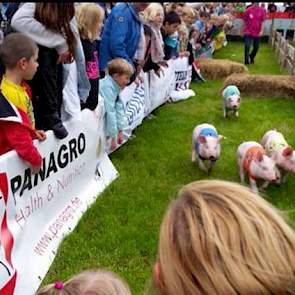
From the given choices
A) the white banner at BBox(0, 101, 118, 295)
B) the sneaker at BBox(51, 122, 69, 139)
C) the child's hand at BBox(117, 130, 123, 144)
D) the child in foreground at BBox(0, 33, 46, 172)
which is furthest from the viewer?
the child's hand at BBox(117, 130, 123, 144)

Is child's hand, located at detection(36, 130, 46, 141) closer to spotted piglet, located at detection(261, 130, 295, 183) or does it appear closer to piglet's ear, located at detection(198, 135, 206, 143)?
piglet's ear, located at detection(198, 135, 206, 143)

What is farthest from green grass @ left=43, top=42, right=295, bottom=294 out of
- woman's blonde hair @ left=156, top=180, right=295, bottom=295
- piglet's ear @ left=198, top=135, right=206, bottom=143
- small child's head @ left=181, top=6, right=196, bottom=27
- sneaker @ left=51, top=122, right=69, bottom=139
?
small child's head @ left=181, top=6, right=196, bottom=27

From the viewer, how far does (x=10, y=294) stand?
3.41m

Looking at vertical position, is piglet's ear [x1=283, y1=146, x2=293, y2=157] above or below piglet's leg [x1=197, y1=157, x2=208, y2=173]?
above

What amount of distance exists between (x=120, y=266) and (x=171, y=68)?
259 inches

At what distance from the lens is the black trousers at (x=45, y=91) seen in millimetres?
4406

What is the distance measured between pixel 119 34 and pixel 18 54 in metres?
3.27

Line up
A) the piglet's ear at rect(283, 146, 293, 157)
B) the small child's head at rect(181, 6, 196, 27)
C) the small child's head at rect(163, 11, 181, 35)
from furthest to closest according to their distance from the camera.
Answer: the small child's head at rect(181, 6, 196, 27)
the small child's head at rect(163, 11, 181, 35)
the piglet's ear at rect(283, 146, 293, 157)

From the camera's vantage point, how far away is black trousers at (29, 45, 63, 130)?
4.41 metres

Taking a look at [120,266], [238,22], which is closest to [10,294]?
[120,266]

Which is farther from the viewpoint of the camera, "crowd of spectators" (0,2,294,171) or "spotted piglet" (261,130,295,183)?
"spotted piglet" (261,130,295,183)

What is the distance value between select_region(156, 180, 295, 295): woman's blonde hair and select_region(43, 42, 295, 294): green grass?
0.32m

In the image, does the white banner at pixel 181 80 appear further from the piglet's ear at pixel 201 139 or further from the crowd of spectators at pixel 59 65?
the piglet's ear at pixel 201 139

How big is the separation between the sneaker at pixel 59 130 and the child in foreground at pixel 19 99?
31cm
